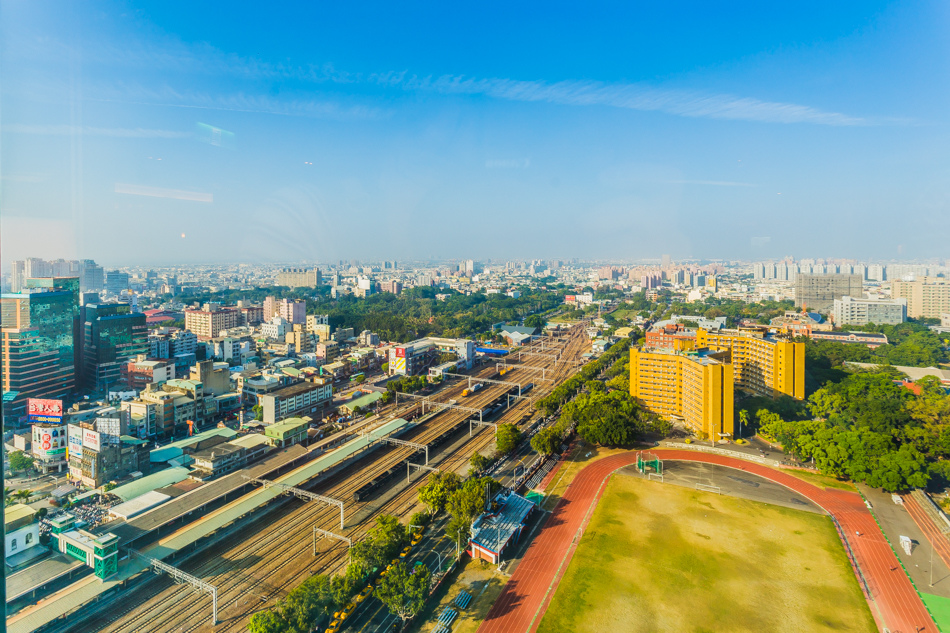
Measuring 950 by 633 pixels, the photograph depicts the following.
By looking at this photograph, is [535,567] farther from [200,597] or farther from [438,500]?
[200,597]

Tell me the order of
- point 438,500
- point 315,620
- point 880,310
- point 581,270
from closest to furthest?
1. point 315,620
2. point 438,500
3. point 880,310
4. point 581,270

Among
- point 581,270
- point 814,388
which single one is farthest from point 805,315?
point 581,270

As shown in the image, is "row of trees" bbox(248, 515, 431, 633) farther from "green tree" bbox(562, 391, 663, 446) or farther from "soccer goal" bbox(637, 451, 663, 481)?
A: "green tree" bbox(562, 391, 663, 446)

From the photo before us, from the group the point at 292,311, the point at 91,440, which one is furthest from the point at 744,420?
the point at 292,311

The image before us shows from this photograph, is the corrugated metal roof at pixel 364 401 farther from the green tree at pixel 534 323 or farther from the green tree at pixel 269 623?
the green tree at pixel 534 323

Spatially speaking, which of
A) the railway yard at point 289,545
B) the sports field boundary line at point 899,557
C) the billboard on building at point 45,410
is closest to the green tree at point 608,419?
the railway yard at point 289,545

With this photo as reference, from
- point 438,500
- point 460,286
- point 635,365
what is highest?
point 460,286

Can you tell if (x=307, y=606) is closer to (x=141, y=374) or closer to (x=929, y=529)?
(x=929, y=529)

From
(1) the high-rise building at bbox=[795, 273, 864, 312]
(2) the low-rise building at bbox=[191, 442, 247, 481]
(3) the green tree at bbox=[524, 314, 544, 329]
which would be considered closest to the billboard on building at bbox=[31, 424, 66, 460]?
(2) the low-rise building at bbox=[191, 442, 247, 481]
